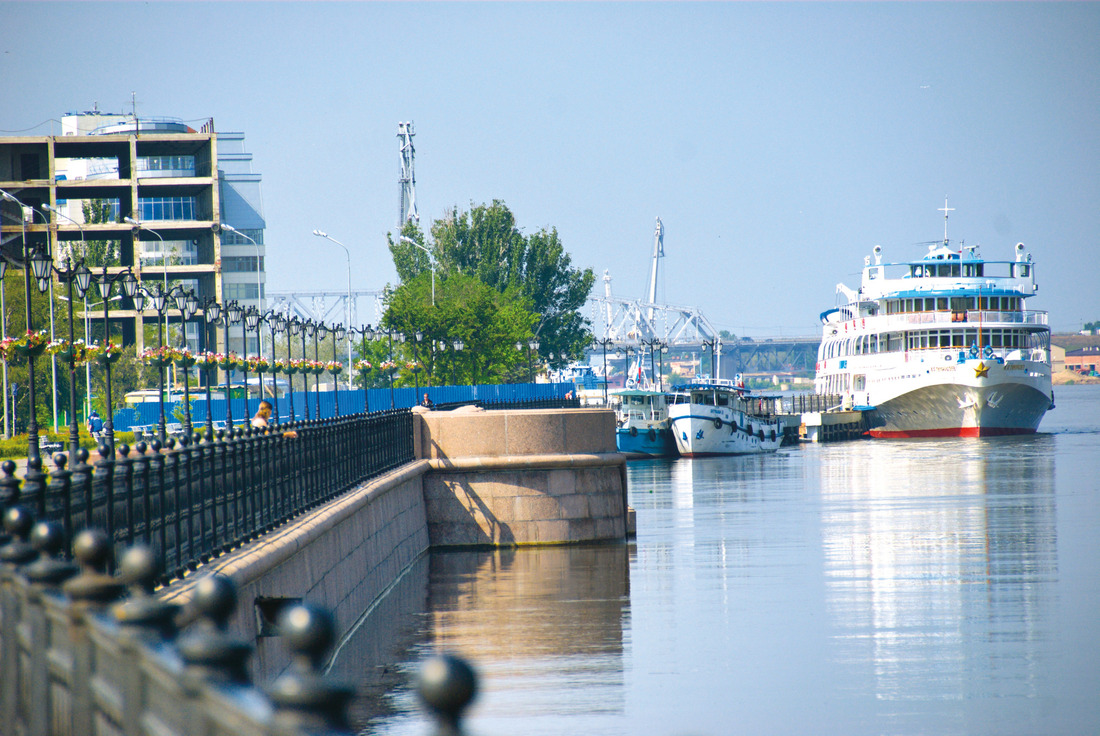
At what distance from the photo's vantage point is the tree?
88688 millimetres

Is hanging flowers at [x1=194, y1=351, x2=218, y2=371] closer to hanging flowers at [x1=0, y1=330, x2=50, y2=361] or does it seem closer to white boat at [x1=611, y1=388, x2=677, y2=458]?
hanging flowers at [x1=0, y1=330, x2=50, y2=361]

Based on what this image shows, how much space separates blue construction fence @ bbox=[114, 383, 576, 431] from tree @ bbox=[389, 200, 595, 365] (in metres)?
24.4

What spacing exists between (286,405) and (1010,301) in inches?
1886

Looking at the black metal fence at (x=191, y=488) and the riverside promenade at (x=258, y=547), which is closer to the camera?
the riverside promenade at (x=258, y=547)

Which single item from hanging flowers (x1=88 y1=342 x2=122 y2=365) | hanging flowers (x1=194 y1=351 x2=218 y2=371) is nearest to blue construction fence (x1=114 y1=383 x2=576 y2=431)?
hanging flowers (x1=194 y1=351 x2=218 y2=371)

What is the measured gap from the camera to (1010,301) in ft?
249

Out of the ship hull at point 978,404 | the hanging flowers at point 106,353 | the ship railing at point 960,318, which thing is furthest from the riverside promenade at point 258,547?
the ship railing at point 960,318

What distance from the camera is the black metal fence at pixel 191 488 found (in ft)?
25.0

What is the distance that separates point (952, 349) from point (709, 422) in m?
17.9

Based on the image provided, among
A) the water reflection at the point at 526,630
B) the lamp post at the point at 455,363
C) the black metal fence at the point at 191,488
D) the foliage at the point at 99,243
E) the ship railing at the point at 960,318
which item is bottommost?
the water reflection at the point at 526,630

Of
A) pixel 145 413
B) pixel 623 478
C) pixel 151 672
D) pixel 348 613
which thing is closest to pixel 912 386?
pixel 145 413

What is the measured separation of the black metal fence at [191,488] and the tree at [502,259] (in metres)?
71.9

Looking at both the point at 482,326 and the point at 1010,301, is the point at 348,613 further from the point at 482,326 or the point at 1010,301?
the point at 1010,301

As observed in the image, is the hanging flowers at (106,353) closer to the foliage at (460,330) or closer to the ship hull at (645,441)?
the foliage at (460,330)
